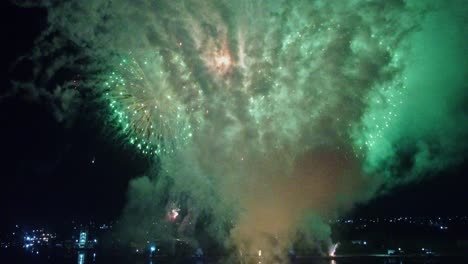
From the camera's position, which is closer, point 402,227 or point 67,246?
point 67,246

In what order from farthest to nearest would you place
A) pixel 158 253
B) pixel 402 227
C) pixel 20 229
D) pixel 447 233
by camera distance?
pixel 402 227, pixel 20 229, pixel 447 233, pixel 158 253

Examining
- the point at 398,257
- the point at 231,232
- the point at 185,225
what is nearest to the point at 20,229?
the point at 185,225

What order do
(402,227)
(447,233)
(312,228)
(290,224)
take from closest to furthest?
1. (290,224)
2. (312,228)
3. (447,233)
4. (402,227)

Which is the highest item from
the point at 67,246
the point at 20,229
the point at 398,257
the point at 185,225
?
the point at 20,229

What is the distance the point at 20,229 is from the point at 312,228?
83.7 meters

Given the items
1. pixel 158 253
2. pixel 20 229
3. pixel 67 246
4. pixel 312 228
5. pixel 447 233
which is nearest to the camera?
pixel 312 228

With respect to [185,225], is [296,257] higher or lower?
lower

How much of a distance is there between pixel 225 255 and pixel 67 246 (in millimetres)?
50614

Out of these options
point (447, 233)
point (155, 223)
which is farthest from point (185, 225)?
point (447, 233)

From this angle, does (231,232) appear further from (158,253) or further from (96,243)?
(96,243)

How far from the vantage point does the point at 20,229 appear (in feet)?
320

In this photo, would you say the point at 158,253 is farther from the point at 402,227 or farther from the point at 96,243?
the point at 402,227

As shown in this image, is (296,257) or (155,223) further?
(155,223)

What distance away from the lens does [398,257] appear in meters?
47.6
